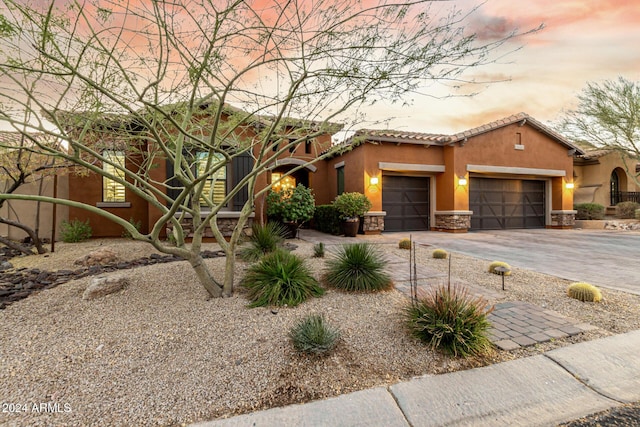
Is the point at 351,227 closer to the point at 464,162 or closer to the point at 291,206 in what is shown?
the point at 291,206

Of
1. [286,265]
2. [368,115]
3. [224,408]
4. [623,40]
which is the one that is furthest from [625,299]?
[623,40]

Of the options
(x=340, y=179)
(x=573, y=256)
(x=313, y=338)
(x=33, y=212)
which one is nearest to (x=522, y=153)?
(x=573, y=256)

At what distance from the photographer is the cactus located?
348cm

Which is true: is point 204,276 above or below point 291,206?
below

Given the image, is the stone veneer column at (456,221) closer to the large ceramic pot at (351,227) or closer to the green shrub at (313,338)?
the large ceramic pot at (351,227)

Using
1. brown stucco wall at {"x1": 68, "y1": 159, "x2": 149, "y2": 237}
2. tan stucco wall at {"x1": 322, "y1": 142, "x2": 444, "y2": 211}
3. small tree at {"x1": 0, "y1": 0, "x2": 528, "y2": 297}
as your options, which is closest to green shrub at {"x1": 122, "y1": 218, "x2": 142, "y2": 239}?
brown stucco wall at {"x1": 68, "y1": 159, "x2": 149, "y2": 237}

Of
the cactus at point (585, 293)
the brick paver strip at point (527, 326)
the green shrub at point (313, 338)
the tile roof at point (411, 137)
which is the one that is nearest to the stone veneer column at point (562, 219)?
the tile roof at point (411, 137)

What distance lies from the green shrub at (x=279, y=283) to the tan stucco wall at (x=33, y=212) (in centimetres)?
855

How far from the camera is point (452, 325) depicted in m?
2.43

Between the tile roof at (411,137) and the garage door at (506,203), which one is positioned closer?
the tile roof at (411,137)

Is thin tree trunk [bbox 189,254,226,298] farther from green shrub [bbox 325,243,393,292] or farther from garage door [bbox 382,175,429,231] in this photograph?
garage door [bbox 382,175,429,231]

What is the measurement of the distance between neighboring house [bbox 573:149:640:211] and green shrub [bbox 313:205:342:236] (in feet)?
47.4

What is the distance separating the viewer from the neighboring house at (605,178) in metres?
15.3

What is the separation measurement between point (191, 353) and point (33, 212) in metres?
9.97
